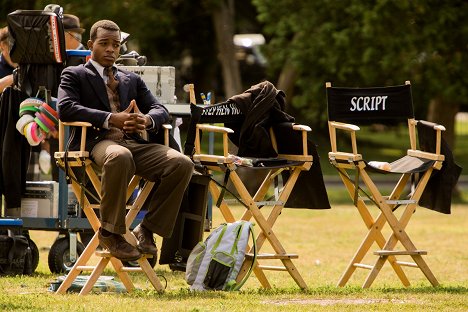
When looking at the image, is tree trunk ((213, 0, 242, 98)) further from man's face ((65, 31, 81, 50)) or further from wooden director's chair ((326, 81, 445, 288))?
wooden director's chair ((326, 81, 445, 288))

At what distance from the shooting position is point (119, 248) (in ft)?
26.6

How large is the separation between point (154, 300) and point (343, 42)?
43.0 ft

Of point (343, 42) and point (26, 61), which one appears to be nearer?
point (26, 61)

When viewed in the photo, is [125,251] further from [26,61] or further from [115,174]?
[26,61]

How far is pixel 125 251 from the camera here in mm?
8102

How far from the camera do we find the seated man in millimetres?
8023

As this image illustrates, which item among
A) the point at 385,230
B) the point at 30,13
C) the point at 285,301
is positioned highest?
the point at 30,13

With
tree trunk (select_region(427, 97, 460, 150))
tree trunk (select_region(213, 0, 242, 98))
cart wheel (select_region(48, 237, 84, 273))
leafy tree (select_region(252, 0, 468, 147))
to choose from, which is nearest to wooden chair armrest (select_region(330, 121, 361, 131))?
cart wheel (select_region(48, 237, 84, 273))

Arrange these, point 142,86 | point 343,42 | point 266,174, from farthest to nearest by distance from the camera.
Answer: point 343,42 < point 266,174 < point 142,86

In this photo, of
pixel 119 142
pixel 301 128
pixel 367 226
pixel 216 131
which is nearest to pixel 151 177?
pixel 119 142

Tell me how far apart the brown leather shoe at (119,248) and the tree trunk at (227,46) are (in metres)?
19.5

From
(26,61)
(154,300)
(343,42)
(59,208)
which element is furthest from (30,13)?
(343,42)

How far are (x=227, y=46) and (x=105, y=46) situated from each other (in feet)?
65.0

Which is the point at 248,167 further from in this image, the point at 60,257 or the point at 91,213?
the point at 60,257
